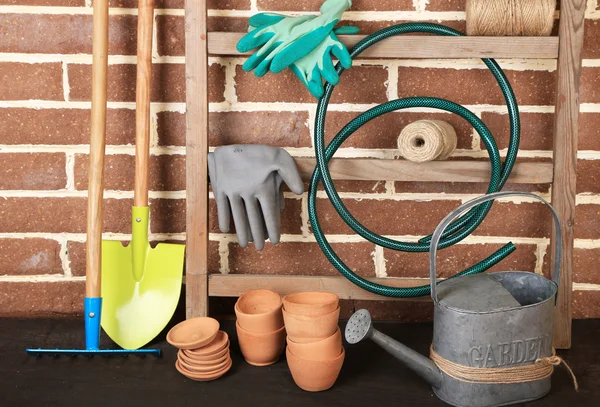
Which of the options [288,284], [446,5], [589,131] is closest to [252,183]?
[288,284]

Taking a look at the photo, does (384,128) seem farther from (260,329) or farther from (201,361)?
(201,361)

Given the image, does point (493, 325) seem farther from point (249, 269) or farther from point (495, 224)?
point (249, 269)

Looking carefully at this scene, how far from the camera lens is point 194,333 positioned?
3.82 feet

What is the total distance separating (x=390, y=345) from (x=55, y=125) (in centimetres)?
85

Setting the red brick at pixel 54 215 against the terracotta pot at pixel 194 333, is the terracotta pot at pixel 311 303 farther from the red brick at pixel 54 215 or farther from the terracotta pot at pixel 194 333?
the red brick at pixel 54 215

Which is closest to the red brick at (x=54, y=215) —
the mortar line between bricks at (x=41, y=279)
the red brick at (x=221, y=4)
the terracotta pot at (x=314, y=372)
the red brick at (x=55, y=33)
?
the mortar line between bricks at (x=41, y=279)

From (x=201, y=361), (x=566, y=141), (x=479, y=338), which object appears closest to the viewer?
(x=479, y=338)

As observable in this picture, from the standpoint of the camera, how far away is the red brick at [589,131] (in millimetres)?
1327

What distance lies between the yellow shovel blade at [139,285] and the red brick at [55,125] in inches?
8.1

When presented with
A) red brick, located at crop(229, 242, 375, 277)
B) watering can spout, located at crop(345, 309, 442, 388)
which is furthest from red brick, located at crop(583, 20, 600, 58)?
watering can spout, located at crop(345, 309, 442, 388)

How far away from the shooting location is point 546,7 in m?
1.18

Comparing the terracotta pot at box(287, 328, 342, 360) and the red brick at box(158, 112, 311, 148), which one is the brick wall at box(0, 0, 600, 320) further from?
the terracotta pot at box(287, 328, 342, 360)

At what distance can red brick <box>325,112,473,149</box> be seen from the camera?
1.34 metres

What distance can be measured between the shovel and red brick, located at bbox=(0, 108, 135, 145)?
0.11 metres
